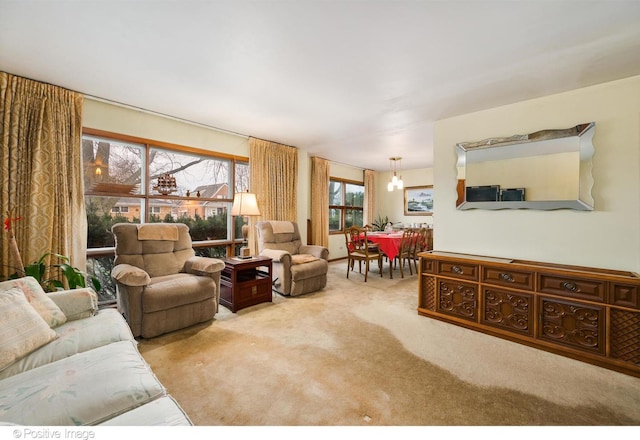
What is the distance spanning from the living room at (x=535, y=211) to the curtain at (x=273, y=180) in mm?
786

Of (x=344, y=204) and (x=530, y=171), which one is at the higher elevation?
(x=530, y=171)

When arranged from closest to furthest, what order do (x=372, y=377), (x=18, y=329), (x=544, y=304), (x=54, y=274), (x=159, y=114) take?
(x=18, y=329) < (x=372, y=377) < (x=544, y=304) < (x=54, y=274) < (x=159, y=114)

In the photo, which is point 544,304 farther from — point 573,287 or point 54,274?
point 54,274

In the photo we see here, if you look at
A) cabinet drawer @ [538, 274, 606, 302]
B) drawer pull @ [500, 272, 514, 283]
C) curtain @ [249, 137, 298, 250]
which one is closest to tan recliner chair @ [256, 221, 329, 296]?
curtain @ [249, 137, 298, 250]

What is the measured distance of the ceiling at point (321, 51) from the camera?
171 centimetres

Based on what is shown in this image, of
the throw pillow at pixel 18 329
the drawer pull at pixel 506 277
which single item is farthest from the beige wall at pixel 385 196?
the throw pillow at pixel 18 329

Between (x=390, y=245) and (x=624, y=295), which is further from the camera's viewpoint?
(x=390, y=245)

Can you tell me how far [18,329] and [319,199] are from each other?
4911 mm

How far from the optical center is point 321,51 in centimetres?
212

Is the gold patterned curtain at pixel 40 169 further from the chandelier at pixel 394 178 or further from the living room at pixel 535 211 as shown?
the chandelier at pixel 394 178

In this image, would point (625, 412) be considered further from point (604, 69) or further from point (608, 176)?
point (604, 69)

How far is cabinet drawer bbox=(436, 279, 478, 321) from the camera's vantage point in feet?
9.16

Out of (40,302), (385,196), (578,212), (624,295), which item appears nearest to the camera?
(40,302)

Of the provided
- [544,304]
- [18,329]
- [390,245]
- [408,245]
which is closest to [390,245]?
[390,245]
